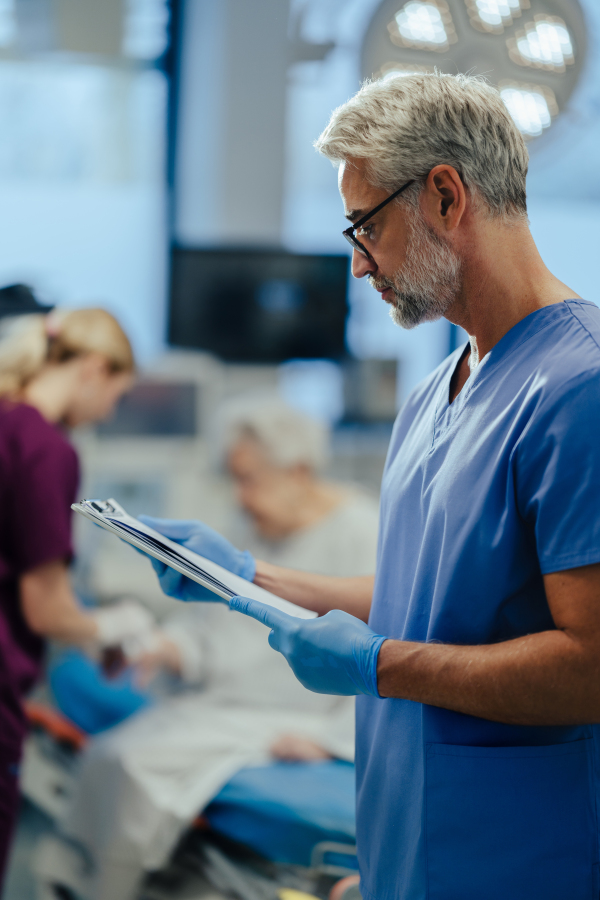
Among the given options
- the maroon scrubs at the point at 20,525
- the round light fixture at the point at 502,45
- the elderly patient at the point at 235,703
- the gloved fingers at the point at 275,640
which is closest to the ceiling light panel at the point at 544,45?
the round light fixture at the point at 502,45

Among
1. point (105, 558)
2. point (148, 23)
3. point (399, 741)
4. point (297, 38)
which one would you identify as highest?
point (148, 23)

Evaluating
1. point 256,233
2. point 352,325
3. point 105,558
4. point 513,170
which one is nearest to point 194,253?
point 256,233

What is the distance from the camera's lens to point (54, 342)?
1.92m

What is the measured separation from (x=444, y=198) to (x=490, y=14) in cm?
108

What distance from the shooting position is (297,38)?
3.06 metres

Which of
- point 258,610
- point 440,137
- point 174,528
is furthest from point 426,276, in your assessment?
point 174,528

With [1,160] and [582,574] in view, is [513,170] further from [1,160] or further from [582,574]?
[1,160]

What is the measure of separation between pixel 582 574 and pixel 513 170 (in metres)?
0.44

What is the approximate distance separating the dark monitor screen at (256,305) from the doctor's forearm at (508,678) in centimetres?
261

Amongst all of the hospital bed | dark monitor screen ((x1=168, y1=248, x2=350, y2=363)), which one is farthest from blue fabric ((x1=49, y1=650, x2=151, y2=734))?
dark monitor screen ((x1=168, y1=248, x2=350, y2=363))

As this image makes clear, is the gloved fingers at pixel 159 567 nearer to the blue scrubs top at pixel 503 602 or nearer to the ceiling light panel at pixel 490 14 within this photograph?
the blue scrubs top at pixel 503 602

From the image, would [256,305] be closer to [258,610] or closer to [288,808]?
[288,808]

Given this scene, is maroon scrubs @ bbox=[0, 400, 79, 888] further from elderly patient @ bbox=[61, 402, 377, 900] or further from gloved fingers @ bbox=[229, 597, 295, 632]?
gloved fingers @ bbox=[229, 597, 295, 632]

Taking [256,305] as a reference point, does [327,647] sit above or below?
below
